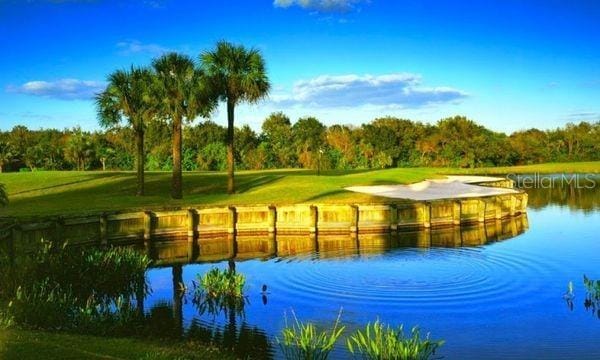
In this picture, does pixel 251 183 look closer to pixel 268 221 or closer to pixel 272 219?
pixel 268 221

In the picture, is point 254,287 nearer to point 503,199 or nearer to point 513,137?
point 503,199

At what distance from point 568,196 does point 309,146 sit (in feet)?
215

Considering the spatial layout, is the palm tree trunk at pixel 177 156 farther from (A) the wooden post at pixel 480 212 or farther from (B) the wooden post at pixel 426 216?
(A) the wooden post at pixel 480 212

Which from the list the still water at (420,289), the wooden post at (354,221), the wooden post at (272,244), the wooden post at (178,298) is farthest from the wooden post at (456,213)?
the wooden post at (178,298)

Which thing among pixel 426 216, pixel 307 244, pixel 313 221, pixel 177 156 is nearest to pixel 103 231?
pixel 307 244

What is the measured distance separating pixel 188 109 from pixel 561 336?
97.8ft

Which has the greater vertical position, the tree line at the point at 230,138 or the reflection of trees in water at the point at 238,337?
the tree line at the point at 230,138

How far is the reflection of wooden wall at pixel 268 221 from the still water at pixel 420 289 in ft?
4.15

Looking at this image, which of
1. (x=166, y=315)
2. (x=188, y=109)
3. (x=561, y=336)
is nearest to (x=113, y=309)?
(x=166, y=315)

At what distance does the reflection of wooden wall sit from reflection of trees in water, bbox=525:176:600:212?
805 inches

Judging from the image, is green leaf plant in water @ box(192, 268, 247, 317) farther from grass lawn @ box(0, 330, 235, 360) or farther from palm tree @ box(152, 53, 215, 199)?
palm tree @ box(152, 53, 215, 199)

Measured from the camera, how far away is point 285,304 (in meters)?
20.1

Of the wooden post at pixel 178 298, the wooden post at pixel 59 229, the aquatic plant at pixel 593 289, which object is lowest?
the wooden post at pixel 178 298

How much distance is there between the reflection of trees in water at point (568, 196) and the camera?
54781 mm
